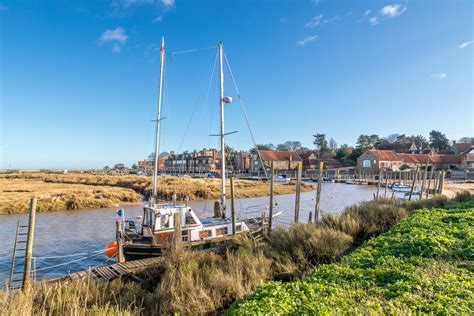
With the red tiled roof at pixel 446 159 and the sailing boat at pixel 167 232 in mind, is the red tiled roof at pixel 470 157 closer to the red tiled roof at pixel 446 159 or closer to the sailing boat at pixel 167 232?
A: the red tiled roof at pixel 446 159

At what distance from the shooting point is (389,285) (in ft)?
17.5

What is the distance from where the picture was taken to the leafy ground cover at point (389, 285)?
179 inches

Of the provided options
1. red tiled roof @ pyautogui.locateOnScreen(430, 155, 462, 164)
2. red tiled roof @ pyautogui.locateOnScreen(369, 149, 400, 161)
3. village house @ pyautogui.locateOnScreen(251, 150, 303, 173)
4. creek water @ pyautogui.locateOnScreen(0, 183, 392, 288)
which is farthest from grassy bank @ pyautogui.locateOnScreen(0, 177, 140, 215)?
red tiled roof @ pyautogui.locateOnScreen(430, 155, 462, 164)

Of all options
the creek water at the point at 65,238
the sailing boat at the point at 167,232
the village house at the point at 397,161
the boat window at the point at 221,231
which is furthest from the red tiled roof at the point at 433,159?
the sailing boat at the point at 167,232

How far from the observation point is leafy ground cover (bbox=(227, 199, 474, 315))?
4535 mm

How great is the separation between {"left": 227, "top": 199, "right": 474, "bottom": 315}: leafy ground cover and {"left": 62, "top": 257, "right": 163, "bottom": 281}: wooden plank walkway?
6705 millimetres

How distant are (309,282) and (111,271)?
312 inches

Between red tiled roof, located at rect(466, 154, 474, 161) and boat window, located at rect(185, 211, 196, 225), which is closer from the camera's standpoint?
boat window, located at rect(185, 211, 196, 225)

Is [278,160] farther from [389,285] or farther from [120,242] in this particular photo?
[389,285]

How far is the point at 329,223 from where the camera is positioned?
13234 mm

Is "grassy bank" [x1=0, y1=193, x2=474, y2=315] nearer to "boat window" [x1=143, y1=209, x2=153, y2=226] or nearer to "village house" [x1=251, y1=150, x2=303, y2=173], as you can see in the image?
"boat window" [x1=143, y1=209, x2=153, y2=226]

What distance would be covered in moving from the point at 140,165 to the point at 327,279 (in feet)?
607

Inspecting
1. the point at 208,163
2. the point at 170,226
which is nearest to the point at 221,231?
the point at 170,226

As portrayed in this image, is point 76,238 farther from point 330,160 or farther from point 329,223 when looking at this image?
point 330,160
